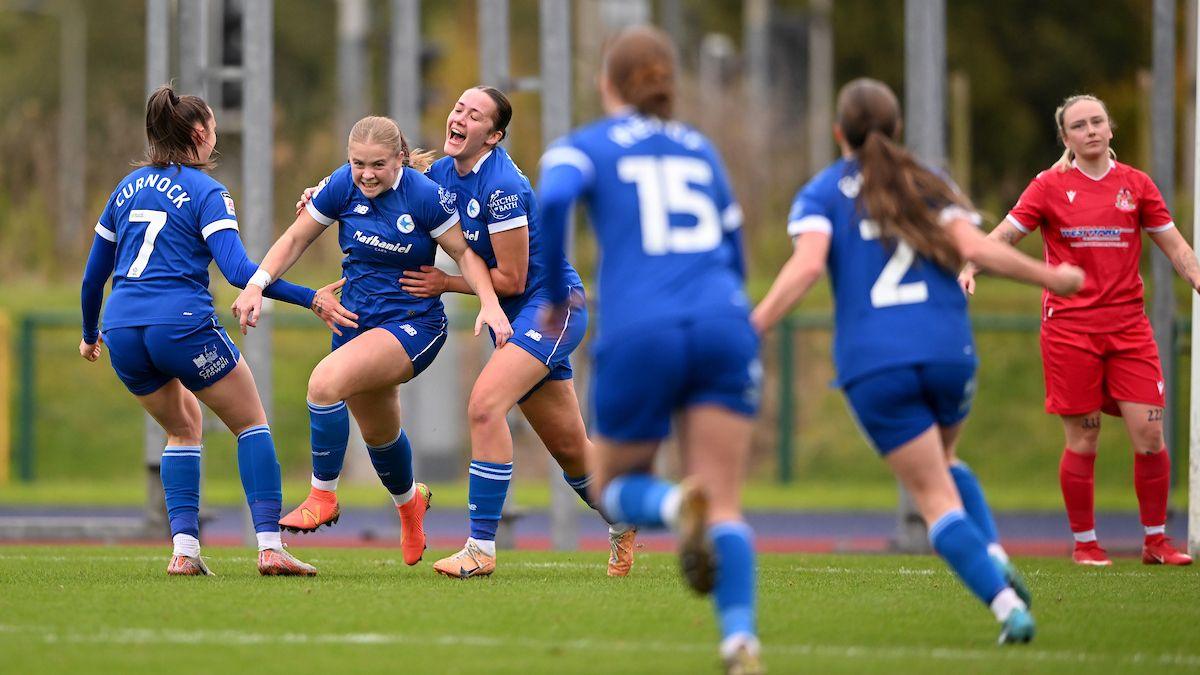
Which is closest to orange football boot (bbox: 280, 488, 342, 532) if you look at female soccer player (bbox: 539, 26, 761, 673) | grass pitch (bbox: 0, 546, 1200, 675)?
grass pitch (bbox: 0, 546, 1200, 675)

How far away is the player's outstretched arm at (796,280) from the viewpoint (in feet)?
18.9

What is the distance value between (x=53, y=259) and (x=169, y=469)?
19.0 meters

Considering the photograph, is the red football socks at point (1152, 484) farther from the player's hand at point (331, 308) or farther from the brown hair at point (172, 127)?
the brown hair at point (172, 127)

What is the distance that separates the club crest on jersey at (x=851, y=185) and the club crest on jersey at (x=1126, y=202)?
3568 millimetres

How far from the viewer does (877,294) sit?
5.99 meters

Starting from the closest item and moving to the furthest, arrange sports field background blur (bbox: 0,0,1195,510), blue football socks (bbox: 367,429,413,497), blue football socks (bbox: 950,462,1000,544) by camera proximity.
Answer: blue football socks (bbox: 950,462,1000,544) → blue football socks (bbox: 367,429,413,497) → sports field background blur (bbox: 0,0,1195,510)

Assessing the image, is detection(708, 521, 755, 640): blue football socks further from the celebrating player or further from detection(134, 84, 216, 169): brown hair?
detection(134, 84, 216, 169): brown hair

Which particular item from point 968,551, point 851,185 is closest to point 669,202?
point 851,185

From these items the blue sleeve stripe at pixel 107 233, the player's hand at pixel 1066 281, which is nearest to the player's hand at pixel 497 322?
the blue sleeve stripe at pixel 107 233

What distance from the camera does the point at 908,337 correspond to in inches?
234

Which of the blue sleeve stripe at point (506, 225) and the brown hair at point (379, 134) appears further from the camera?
the blue sleeve stripe at point (506, 225)

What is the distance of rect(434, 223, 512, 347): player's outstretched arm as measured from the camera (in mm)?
7852

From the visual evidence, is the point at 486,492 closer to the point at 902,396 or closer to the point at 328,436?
the point at 328,436

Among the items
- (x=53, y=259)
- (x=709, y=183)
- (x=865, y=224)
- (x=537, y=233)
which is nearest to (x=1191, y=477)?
(x=537, y=233)
